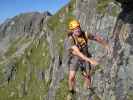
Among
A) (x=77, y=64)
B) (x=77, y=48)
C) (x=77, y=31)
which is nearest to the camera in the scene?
(x=77, y=48)

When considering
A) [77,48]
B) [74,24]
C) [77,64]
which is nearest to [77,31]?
[74,24]

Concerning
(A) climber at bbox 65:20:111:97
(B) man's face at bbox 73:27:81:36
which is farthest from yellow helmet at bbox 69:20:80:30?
(B) man's face at bbox 73:27:81:36

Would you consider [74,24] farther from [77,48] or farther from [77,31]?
[77,48]

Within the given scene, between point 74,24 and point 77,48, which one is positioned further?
point 74,24

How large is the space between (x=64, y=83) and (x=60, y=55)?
57.4 ft

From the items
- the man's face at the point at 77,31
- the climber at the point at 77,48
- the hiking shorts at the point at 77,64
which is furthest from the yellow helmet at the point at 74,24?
the hiking shorts at the point at 77,64

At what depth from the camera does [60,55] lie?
607 ft

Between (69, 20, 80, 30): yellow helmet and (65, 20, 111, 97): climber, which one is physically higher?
(69, 20, 80, 30): yellow helmet

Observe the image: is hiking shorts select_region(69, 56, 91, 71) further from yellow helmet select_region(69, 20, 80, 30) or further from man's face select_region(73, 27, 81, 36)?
yellow helmet select_region(69, 20, 80, 30)

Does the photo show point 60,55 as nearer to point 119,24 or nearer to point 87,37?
point 119,24

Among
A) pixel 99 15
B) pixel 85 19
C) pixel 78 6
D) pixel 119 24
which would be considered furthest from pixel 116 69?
pixel 78 6

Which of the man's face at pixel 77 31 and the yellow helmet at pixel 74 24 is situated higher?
the yellow helmet at pixel 74 24

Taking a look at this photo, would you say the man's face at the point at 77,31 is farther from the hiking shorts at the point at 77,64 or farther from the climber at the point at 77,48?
the hiking shorts at the point at 77,64

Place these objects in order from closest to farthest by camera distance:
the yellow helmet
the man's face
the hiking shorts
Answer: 1. the yellow helmet
2. the man's face
3. the hiking shorts
